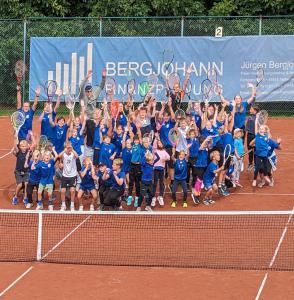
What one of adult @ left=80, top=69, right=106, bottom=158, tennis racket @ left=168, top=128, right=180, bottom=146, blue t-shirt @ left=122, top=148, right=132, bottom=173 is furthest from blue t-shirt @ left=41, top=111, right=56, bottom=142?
tennis racket @ left=168, top=128, right=180, bottom=146

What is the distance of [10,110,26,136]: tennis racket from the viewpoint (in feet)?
55.2

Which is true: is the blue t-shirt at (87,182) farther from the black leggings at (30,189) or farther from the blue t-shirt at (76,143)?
the blue t-shirt at (76,143)

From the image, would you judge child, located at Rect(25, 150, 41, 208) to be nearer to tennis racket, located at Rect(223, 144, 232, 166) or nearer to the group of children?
the group of children

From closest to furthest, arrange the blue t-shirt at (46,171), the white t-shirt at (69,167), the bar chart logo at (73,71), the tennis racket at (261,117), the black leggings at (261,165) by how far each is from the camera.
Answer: the blue t-shirt at (46,171)
the white t-shirt at (69,167)
the black leggings at (261,165)
the tennis racket at (261,117)
the bar chart logo at (73,71)

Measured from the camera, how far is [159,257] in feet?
41.8

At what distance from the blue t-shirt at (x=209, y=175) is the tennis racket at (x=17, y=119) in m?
4.35

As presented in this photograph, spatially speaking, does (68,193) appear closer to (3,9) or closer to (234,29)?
(234,29)

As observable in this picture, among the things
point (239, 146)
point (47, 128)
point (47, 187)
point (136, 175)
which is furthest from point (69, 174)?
point (239, 146)

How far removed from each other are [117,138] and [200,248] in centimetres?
408

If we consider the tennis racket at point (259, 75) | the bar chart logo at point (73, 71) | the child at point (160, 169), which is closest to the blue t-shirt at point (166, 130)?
the child at point (160, 169)

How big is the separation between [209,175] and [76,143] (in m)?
3.01

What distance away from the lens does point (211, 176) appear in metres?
15.9

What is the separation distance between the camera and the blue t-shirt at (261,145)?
16469 mm

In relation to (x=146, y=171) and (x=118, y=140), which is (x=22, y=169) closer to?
(x=118, y=140)
